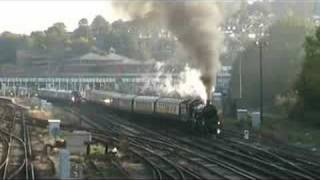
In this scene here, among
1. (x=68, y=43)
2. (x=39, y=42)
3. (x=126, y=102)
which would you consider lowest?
(x=126, y=102)

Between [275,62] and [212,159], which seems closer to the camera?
[212,159]

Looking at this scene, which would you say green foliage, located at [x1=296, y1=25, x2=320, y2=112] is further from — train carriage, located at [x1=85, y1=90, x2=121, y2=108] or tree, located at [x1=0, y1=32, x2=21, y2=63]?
tree, located at [x1=0, y1=32, x2=21, y2=63]

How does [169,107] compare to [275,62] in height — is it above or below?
below

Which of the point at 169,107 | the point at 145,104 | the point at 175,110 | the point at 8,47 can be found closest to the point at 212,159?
the point at 175,110

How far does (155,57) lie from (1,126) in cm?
10772

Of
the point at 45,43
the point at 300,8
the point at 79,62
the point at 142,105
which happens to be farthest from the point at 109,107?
the point at 45,43

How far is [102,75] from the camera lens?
152250mm

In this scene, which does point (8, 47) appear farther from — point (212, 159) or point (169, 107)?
point (212, 159)

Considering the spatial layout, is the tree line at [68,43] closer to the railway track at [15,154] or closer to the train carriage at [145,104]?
the train carriage at [145,104]

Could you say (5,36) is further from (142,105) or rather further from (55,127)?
(55,127)

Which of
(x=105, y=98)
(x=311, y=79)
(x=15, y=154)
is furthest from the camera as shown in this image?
(x=105, y=98)

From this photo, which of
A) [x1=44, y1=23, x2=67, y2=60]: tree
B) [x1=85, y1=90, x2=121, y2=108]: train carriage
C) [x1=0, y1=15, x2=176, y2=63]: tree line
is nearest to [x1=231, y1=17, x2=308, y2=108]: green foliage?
[x1=85, y1=90, x2=121, y2=108]: train carriage

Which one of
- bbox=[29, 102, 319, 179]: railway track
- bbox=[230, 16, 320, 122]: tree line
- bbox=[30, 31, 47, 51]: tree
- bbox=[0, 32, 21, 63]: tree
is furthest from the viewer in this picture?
bbox=[30, 31, 47, 51]: tree

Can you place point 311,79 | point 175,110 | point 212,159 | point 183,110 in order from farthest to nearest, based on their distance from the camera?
point 311,79
point 175,110
point 183,110
point 212,159
